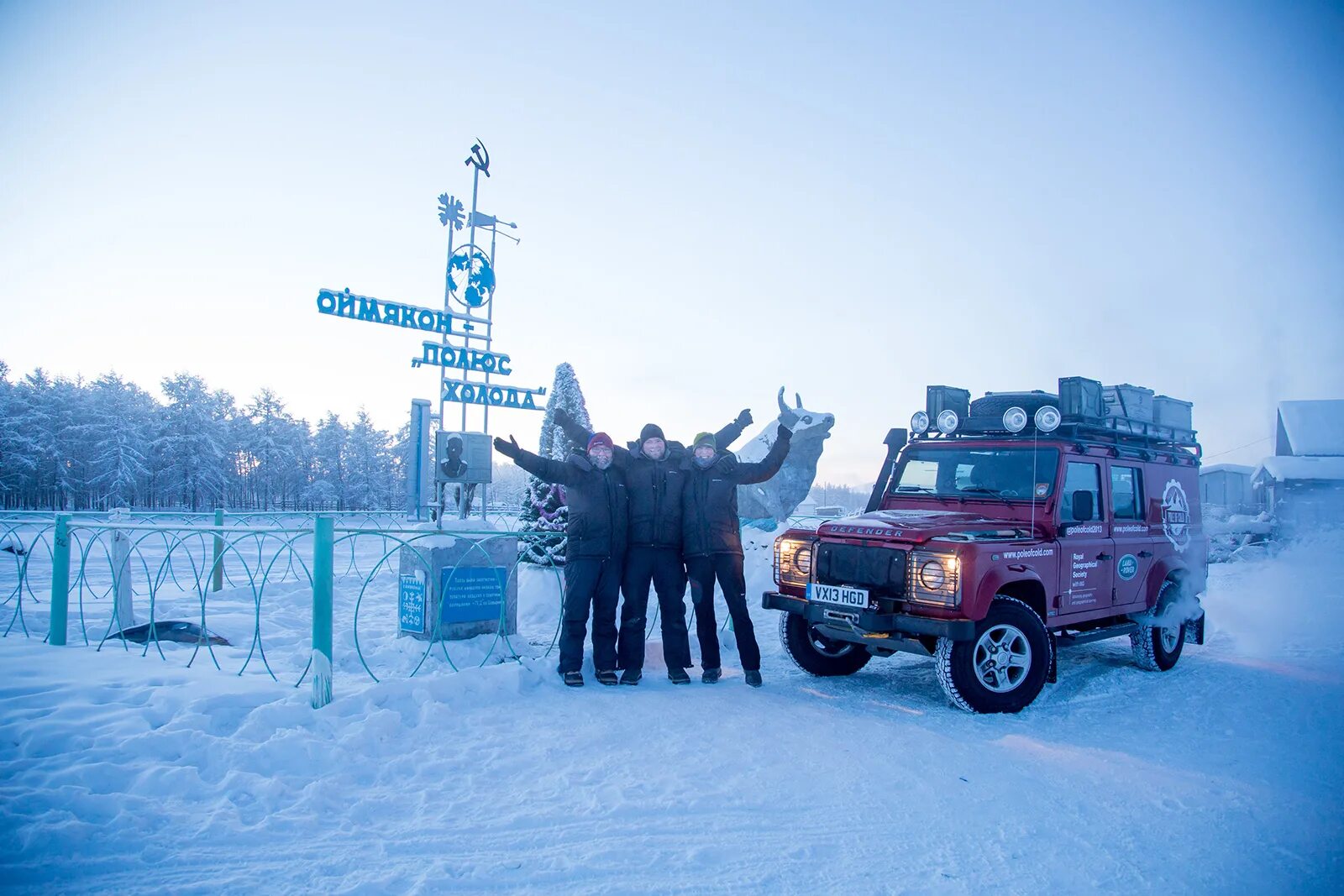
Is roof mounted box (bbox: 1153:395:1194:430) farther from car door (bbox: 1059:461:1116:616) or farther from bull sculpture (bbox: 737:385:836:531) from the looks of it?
bull sculpture (bbox: 737:385:836:531)

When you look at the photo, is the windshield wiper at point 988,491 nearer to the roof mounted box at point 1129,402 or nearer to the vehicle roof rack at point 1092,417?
the vehicle roof rack at point 1092,417

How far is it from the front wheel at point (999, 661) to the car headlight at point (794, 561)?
122 centimetres

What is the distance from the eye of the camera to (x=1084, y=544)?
631cm

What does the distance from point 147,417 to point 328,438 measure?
565 inches

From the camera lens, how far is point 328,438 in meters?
66.2

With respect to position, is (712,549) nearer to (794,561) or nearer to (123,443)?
(794,561)

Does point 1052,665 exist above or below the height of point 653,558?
below

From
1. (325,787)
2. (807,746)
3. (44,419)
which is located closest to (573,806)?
(325,787)

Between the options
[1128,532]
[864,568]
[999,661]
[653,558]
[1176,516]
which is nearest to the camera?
[999,661]

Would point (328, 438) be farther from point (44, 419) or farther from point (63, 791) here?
point (63, 791)

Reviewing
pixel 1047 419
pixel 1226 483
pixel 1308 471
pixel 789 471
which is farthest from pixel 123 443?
pixel 1226 483

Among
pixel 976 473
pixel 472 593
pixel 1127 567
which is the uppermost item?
pixel 976 473

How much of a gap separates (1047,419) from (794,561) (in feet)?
8.20

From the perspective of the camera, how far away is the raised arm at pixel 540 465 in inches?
231
